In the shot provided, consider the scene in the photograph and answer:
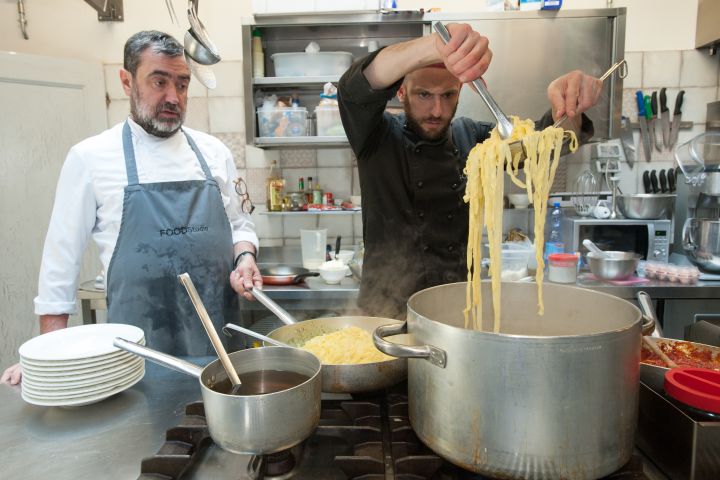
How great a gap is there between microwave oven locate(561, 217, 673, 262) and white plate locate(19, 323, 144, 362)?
2.93 meters

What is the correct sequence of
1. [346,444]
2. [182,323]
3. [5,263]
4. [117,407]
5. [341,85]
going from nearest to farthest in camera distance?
1. [346,444]
2. [117,407]
3. [341,85]
4. [182,323]
5. [5,263]

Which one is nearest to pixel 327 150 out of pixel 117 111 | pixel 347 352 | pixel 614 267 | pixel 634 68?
pixel 117 111

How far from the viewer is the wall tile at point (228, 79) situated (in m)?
4.02

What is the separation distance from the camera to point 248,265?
238 cm

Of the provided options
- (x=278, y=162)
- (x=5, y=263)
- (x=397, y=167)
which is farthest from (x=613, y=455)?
(x=5, y=263)

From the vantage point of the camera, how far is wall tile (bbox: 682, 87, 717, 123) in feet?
12.7

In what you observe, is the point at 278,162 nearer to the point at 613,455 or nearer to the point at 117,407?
the point at 117,407

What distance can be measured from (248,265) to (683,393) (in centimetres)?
185

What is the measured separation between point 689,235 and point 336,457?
10.7ft

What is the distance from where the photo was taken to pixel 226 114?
4.09m

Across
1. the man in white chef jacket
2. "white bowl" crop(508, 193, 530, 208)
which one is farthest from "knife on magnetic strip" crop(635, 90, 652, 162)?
the man in white chef jacket

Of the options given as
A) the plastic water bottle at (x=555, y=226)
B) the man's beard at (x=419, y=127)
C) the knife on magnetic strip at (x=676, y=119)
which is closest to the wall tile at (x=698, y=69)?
the knife on magnetic strip at (x=676, y=119)

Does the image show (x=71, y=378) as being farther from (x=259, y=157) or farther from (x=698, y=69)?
(x=698, y=69)

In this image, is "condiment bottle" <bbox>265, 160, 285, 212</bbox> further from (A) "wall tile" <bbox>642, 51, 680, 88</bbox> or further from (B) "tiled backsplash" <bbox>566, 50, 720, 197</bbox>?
(A) "wall tile" <bbox>642, 51, 680, 88</bbox>
